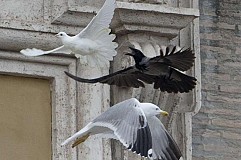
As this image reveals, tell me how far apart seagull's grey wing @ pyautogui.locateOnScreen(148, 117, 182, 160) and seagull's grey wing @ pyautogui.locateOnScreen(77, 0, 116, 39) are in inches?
20.1

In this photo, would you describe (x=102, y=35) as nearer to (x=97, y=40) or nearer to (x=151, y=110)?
(x=97, y=40)

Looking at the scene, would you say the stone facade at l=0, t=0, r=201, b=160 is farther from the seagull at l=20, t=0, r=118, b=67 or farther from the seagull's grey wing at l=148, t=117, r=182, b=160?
the seagull at l=20, t=0, r=118, b=67

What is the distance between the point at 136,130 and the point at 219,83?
1675 mm

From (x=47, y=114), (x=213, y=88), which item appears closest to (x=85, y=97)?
(x=47, y=114)

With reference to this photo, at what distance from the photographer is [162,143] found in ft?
37.4

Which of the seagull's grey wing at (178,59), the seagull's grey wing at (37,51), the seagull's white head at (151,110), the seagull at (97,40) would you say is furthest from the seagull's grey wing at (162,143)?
the seagull's grey wing at (37,51)

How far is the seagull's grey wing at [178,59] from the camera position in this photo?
1117cm

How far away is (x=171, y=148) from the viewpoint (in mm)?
11398

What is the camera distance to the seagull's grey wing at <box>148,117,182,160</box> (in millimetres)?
11312

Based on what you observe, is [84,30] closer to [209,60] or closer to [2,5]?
[2,5]

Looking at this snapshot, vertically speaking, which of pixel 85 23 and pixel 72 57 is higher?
pixel 85 23

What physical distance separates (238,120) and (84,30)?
1786 millimetres

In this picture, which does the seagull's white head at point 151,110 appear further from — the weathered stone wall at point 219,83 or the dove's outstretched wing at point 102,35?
the weathered stone wall at point 219,83

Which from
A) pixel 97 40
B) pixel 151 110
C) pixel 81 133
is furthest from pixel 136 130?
pixel 97 40
